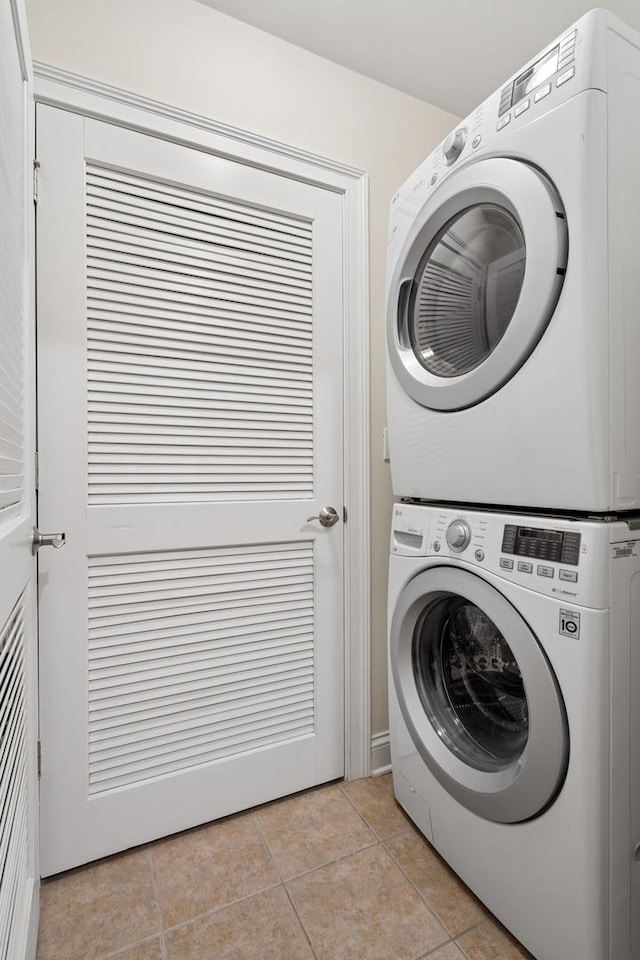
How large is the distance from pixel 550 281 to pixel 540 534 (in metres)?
0.49

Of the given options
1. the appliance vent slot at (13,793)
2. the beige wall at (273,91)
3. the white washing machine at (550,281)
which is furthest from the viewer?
the beige wall at (273,91)

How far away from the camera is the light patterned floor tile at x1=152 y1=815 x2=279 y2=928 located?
119cm

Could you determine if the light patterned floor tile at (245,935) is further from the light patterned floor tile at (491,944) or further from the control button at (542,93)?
the control button at (542,93)

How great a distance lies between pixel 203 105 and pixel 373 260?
0.70 m

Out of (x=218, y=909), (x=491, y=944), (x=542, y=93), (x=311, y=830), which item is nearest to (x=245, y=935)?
(x=218, y=909)

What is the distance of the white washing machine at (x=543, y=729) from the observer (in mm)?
866

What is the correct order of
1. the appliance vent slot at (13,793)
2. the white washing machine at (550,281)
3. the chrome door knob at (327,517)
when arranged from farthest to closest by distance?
the chrome door knob at (327,517) → the white washing machine at (550,281) → the appliance vent slot at (13,793)

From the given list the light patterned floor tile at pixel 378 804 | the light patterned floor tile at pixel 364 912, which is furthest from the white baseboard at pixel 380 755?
the light patterned floor tile at pixel 364 912

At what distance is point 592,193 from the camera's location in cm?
86

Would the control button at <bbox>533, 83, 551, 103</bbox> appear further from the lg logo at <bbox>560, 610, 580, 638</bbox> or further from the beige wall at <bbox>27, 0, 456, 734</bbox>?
the lg logo at <bbox>560, 610, 580, 638</bbox>

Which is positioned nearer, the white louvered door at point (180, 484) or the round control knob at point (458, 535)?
the round control knob at point (458, 535)

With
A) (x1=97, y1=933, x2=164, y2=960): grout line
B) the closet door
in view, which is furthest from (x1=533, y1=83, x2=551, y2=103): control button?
(x1=97, y1=933, x2=164, y2=960): grout line

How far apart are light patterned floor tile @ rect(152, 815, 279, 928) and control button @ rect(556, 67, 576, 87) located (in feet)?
6.36

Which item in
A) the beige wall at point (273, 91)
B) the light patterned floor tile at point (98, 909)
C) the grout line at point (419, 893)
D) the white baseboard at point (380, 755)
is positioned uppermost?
the beige wall at point (273, 91)
